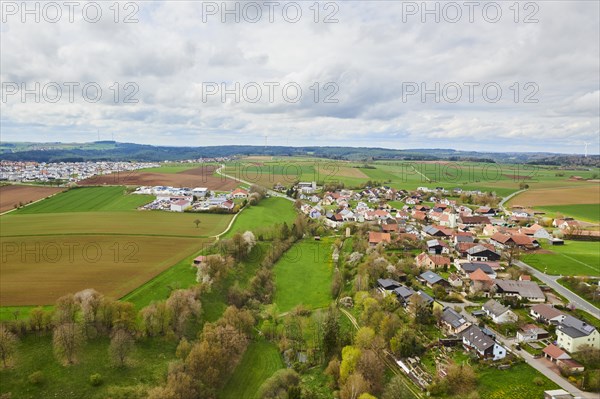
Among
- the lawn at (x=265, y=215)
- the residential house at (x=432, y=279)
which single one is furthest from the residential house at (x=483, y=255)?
Answer: the lawn at (x=265, y=215)

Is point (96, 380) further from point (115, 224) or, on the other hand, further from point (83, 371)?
point (115, 224)

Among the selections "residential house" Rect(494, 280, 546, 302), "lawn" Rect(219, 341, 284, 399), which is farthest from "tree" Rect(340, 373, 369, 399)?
"residential house" Rect(494, 280, 546, 302)

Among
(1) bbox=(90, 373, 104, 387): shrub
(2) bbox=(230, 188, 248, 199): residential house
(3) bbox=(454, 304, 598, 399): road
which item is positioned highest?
(2) bbox=(230, 188, 248, 199): residential house

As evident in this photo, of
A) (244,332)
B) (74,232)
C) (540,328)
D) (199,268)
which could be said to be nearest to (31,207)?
(74,232)

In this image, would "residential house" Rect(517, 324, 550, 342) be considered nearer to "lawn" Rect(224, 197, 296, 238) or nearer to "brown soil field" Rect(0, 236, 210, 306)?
"brown soil field" Rect(0, 236, 210, 306)

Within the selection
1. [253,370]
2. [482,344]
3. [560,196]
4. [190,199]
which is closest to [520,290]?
[482,344]

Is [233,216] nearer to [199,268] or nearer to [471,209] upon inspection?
[199,268]

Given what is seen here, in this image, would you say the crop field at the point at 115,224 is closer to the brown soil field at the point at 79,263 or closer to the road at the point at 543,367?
the brown soil field at the point at 79,263
